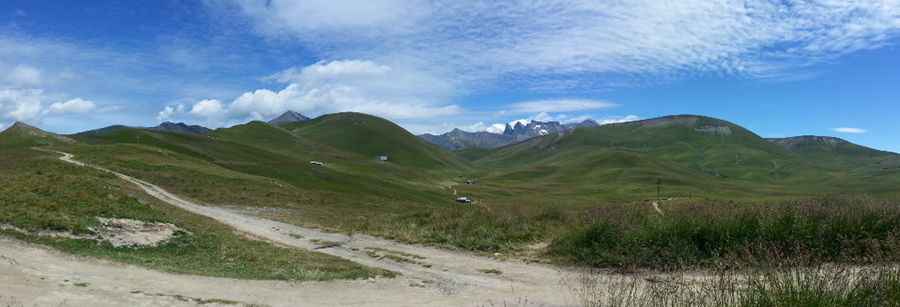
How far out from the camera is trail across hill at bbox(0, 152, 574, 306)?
44.1 feet

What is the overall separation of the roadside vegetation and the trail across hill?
969 millimetres

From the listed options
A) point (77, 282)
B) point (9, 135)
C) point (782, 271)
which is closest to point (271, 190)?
point (77, 282)

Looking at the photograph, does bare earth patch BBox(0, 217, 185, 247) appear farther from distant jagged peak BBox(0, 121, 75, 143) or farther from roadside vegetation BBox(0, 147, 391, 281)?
distant jagged peak BBox(0, 121, 75, 143)

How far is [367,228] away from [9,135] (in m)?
121

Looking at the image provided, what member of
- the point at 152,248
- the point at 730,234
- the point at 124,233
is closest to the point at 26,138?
the point at 124,233

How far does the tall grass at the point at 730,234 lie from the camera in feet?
57.2

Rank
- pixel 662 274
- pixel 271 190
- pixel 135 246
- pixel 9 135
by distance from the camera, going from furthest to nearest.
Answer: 1. pixel 9 135
2. pixel 271 190
3. pixel 135 246
4. pixel 662 274

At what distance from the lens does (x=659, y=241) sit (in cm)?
1941

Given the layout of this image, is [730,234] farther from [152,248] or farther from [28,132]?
[28,132]

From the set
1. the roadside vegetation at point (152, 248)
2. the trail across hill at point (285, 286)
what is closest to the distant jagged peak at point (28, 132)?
the roadside vegetation at point (152, 248)

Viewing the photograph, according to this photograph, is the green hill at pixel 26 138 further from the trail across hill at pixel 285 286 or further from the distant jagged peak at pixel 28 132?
the trail across hill at pixel 285 286

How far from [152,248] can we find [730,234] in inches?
797

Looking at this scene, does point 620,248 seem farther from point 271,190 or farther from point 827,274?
point 271,190

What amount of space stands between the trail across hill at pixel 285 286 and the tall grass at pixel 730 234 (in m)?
2.30
